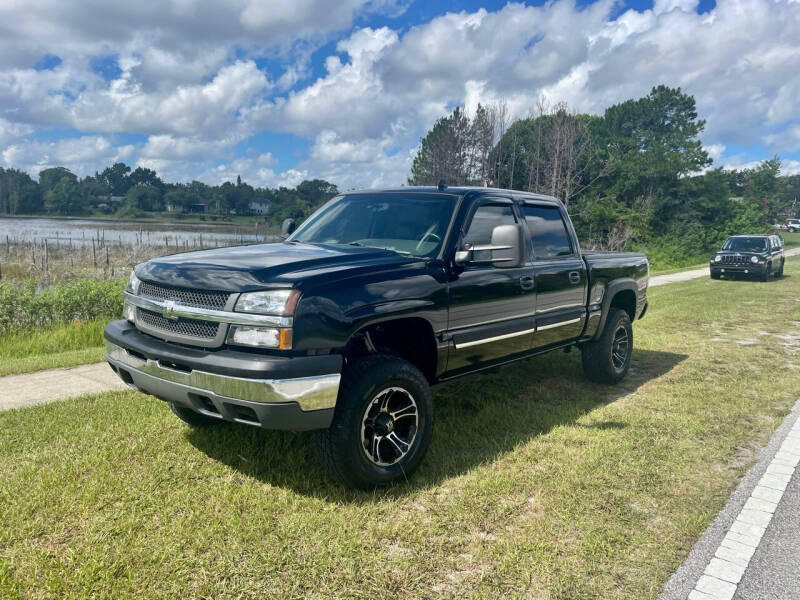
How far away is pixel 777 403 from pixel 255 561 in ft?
17.6

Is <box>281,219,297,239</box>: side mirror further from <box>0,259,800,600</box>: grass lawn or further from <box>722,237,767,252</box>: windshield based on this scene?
<box>722,237,767,252</box>: windshield

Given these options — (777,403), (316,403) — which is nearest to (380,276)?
(316,403)

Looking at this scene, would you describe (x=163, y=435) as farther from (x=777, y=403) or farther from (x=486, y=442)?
(x=777, y=403)

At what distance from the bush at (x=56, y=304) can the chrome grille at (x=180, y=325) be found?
7720mm

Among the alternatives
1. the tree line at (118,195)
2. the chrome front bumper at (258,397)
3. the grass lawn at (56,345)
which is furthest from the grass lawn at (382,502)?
the tree line at (118,195)

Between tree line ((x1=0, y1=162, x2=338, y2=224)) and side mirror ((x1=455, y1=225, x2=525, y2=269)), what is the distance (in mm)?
119275

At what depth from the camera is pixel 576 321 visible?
18.8ft

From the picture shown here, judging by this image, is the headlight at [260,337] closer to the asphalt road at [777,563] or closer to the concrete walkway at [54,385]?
the asphalt road at [777,563]

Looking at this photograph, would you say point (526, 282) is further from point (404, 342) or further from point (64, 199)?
point (64, 199)

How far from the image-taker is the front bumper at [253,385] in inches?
127

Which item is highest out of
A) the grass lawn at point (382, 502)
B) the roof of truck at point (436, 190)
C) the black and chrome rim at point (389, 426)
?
the roof of truck at point (436, 190)

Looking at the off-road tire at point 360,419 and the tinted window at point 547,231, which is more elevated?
the tinted window at point 547,231

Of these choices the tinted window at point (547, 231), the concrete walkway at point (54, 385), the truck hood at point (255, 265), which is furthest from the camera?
the concrete walkway at point (54, 385)

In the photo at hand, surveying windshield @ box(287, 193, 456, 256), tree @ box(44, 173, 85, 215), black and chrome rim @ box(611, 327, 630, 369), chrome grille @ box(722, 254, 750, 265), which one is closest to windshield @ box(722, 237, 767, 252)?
chrome grille @ box(722, 254, 750, 265)
